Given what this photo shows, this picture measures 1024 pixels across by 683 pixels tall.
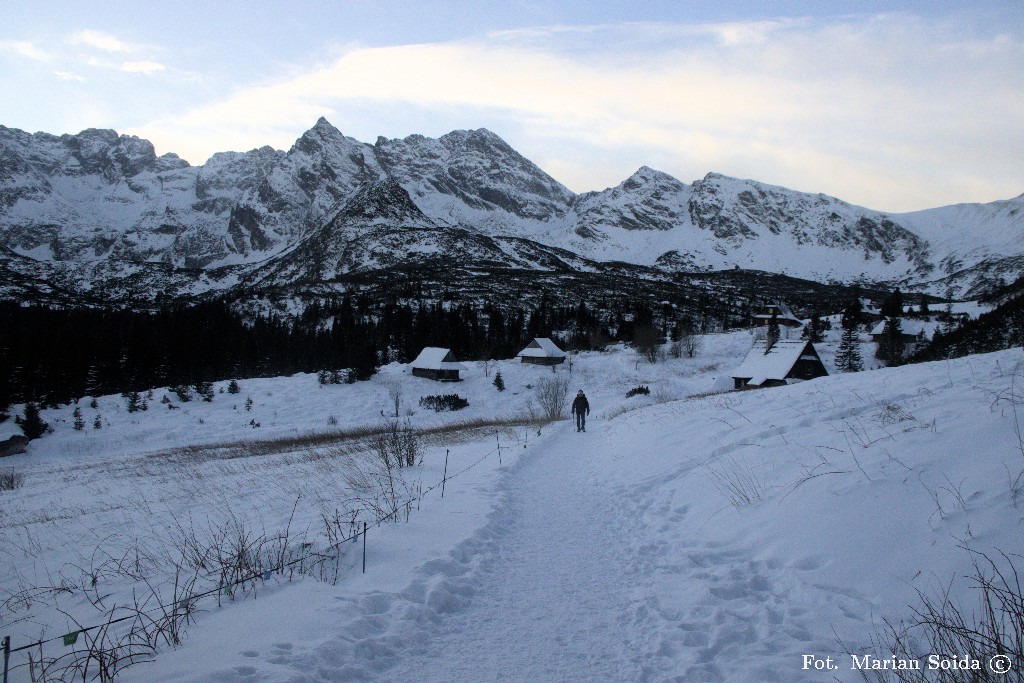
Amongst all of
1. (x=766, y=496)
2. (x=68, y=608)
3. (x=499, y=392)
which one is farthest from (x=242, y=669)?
(x=499, y=392)

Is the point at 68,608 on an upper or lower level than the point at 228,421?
upper

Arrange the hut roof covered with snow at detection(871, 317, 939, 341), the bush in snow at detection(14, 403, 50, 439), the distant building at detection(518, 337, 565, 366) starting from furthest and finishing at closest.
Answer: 1. the hut roof covered with snow at detection(871, 317, 939, 341)
2. the distant building at detection(518, 337, 565, 366)
3. the bush in snow at detection(14, 403, 50, 439)

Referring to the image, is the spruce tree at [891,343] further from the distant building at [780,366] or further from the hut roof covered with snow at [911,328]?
the distant building at [780,366]

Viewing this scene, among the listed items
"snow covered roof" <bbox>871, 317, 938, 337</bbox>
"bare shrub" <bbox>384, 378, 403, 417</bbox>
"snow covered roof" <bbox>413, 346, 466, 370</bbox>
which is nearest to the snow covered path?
"bare shrub" <bbox>384, 378, 403, 417</bbox>

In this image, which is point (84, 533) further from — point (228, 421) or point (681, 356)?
point (681, 356)

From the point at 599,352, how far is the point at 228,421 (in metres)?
53.7

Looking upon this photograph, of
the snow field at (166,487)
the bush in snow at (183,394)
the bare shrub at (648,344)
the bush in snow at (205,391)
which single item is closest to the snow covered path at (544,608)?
the snow field at (166,487)

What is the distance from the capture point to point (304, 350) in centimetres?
8394

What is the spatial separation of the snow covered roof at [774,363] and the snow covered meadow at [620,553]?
3163cm

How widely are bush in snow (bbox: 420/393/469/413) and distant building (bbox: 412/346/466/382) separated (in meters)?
11.0

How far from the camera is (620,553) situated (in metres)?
6.89

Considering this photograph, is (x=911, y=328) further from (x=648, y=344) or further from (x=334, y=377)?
(x=334, y=377)

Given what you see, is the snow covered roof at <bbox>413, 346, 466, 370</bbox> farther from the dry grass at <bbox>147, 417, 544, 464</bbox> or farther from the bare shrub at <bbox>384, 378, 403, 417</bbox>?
the dry grass at <bbox>147, 417, 544, 464</bbox>

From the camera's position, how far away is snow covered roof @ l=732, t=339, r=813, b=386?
1662 inches
